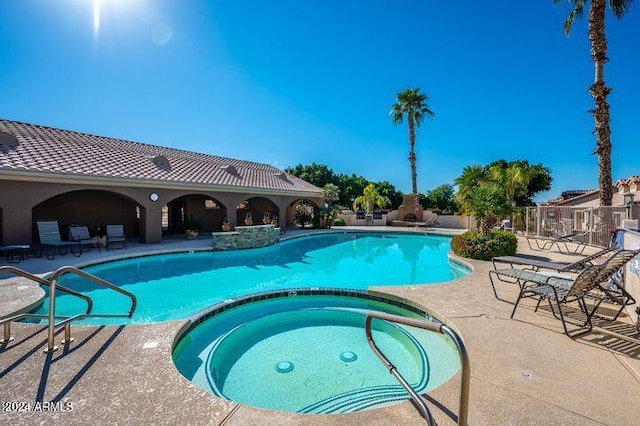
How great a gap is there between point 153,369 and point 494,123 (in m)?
32.3

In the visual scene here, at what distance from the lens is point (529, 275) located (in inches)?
222

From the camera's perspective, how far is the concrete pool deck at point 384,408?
2674 mm

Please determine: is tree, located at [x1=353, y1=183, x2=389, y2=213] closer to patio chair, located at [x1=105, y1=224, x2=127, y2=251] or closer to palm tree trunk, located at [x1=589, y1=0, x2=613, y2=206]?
palm tree trunk, located at [x1=589, y1=0, x2=613, y2=206]

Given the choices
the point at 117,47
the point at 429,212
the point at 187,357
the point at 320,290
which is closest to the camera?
the point at 187,357

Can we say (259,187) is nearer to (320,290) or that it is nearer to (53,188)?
(53,188)

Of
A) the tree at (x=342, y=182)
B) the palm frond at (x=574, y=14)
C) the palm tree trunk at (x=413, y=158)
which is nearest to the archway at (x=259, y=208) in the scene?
the palm tree trunk at (x=413, y=158)

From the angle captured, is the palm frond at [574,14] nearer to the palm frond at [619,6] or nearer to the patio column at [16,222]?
the palm frond at [619,6]

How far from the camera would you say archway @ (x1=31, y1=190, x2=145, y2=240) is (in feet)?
46.7

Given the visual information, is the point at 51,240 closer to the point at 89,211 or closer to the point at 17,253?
the point at 17,253

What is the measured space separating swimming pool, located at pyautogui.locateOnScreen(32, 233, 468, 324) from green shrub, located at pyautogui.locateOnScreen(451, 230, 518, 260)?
794 mm

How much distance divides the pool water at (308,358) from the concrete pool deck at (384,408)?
73 cm

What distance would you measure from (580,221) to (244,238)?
21.0 meters

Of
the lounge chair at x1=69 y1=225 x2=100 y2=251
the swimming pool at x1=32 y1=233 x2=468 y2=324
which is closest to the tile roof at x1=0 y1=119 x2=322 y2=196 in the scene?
the lounge chair at x1=69 y1=225 x2=100 y2=251

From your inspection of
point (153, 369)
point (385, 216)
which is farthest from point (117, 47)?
point (385, 216)
